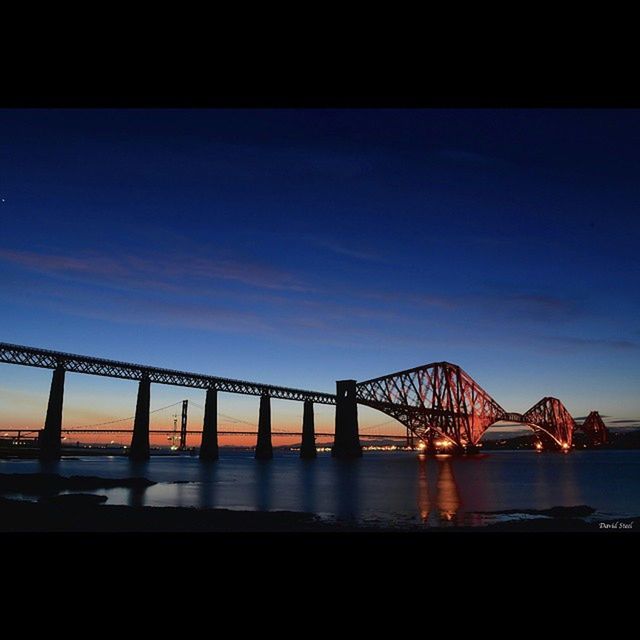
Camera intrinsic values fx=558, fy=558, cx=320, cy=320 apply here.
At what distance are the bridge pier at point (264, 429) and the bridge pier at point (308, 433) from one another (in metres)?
9.73

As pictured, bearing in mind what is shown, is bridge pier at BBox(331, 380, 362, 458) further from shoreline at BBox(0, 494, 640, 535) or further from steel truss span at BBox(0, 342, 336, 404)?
shoreline at BBox(0, 494, 640, 535)

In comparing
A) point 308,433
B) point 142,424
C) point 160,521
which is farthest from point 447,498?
point 308,433

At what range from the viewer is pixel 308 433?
11444 centimetres

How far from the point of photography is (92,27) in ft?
13.3

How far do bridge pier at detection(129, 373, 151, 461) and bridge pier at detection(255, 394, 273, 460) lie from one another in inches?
933

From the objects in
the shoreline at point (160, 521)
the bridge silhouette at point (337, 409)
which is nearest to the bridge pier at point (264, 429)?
the bridge silhouette at point (337, 409)

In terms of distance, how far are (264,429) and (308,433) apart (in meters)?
14.5

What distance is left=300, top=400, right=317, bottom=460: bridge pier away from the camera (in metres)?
112

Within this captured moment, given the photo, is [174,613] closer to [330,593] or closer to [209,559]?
[209,559]

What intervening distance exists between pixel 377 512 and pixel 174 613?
1166 inches

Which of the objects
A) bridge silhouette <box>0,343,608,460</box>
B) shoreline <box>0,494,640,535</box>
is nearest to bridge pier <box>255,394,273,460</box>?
bridge silhouette <box>0,343,608,460</box>

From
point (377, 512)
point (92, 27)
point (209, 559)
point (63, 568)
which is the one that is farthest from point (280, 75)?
point (377, 512)

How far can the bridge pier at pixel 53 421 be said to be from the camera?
64375mm

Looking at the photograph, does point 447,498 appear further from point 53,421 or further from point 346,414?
point 346,414
